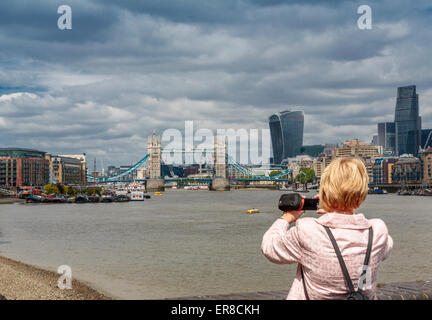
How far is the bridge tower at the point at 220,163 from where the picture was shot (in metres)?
Answer: 125

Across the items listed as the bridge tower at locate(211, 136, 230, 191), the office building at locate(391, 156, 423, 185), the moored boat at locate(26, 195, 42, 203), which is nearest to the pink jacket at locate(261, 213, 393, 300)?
the moored boat at locate(26, 195, 42, 203)

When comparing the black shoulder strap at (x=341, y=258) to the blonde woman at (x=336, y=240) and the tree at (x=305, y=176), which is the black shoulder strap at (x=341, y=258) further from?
the tree at (x=305, y=176)

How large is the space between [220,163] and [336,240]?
481 feet

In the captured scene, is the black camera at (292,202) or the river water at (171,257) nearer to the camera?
the black camera at (292,202)

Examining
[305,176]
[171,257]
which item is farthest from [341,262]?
[305,176]

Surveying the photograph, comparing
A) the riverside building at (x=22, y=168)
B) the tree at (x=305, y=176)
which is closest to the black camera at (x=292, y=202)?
the riverside building at (x=22, y=168)

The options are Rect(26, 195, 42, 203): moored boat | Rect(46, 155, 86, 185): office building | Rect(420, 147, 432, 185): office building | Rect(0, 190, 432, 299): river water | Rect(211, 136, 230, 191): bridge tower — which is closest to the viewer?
Rect(0, 190, 432, 299): river water

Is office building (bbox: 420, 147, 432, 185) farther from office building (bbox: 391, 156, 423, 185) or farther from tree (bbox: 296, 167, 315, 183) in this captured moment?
tree (bbox: 296, 167, 315, 183)

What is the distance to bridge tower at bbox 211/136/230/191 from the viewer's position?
125m

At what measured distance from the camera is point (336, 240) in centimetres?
214

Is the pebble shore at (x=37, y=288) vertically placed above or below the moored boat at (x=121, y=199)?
above

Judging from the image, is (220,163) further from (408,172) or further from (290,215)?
(290,215)

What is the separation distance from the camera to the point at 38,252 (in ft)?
60.1
